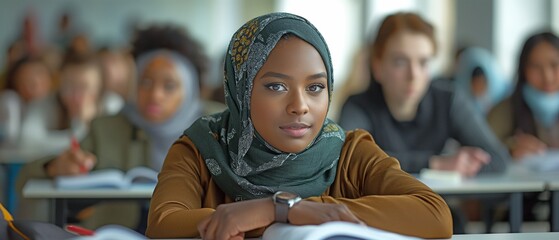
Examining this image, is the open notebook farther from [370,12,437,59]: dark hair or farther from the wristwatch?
the wristwatch

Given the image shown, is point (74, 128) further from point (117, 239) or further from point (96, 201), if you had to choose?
point (117, 239)

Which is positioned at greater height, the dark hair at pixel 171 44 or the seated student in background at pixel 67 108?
the dark hair at pixel 171 44

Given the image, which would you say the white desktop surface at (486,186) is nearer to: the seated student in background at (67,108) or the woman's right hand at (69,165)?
the woman's right hand at (69,165)

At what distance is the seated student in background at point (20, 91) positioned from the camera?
6.76 meters

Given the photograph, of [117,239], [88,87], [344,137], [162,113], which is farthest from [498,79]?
[117,239]

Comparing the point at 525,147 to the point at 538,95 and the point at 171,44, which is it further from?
the point at 171,44

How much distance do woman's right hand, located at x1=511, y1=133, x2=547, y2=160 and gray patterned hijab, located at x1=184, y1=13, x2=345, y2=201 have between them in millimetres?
2469

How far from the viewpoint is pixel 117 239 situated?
171cm

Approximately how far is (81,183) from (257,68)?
166cm

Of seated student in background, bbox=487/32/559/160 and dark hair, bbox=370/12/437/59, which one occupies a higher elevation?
dark hair, bbox=370/12/437/59

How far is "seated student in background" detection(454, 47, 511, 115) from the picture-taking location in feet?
24.4

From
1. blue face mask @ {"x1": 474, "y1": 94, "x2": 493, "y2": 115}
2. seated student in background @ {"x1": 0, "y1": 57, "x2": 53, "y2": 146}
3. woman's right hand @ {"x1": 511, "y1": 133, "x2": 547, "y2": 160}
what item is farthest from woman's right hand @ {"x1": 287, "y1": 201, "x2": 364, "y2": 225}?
blue face mask @ {"x1": 474, "y1": 94, "x2": 493, "y2": 115}

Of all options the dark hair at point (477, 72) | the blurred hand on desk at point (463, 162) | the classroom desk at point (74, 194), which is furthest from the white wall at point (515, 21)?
the classroom desk at point (74, 194)

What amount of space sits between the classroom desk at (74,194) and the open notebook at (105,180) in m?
0.04
